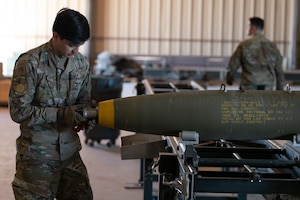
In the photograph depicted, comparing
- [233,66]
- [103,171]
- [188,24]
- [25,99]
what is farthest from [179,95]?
[188,24]

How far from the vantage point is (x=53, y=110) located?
230 centimetres

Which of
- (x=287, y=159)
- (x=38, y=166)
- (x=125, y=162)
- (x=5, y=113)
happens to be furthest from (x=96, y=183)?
(x=5, y=113)

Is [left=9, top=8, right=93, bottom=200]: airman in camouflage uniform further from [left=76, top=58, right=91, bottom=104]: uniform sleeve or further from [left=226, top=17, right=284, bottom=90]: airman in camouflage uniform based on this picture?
[left=226, top=17, right=284, bottom=90]: airman in camouflage uniform

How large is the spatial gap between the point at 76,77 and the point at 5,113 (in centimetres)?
652

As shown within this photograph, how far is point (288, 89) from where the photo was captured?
221 cm

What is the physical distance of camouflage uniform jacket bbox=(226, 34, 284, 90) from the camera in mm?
5668

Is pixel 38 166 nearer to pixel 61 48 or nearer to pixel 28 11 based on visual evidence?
pixel 61 48

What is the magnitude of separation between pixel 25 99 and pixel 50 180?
1.24 ft

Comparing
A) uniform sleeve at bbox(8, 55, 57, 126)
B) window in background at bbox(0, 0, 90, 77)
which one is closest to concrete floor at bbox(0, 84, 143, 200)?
uniform sleeve at bbox(8, 55, 57, 126)

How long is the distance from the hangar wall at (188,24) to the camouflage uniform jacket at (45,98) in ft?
30.2

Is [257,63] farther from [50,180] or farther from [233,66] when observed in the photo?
[50,180]

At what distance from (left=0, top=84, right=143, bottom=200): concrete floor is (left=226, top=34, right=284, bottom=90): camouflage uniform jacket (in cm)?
141

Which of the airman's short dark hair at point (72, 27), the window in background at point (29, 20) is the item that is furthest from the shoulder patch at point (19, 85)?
the window in background at point (29, 20)

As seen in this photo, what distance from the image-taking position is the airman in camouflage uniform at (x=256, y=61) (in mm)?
5660
